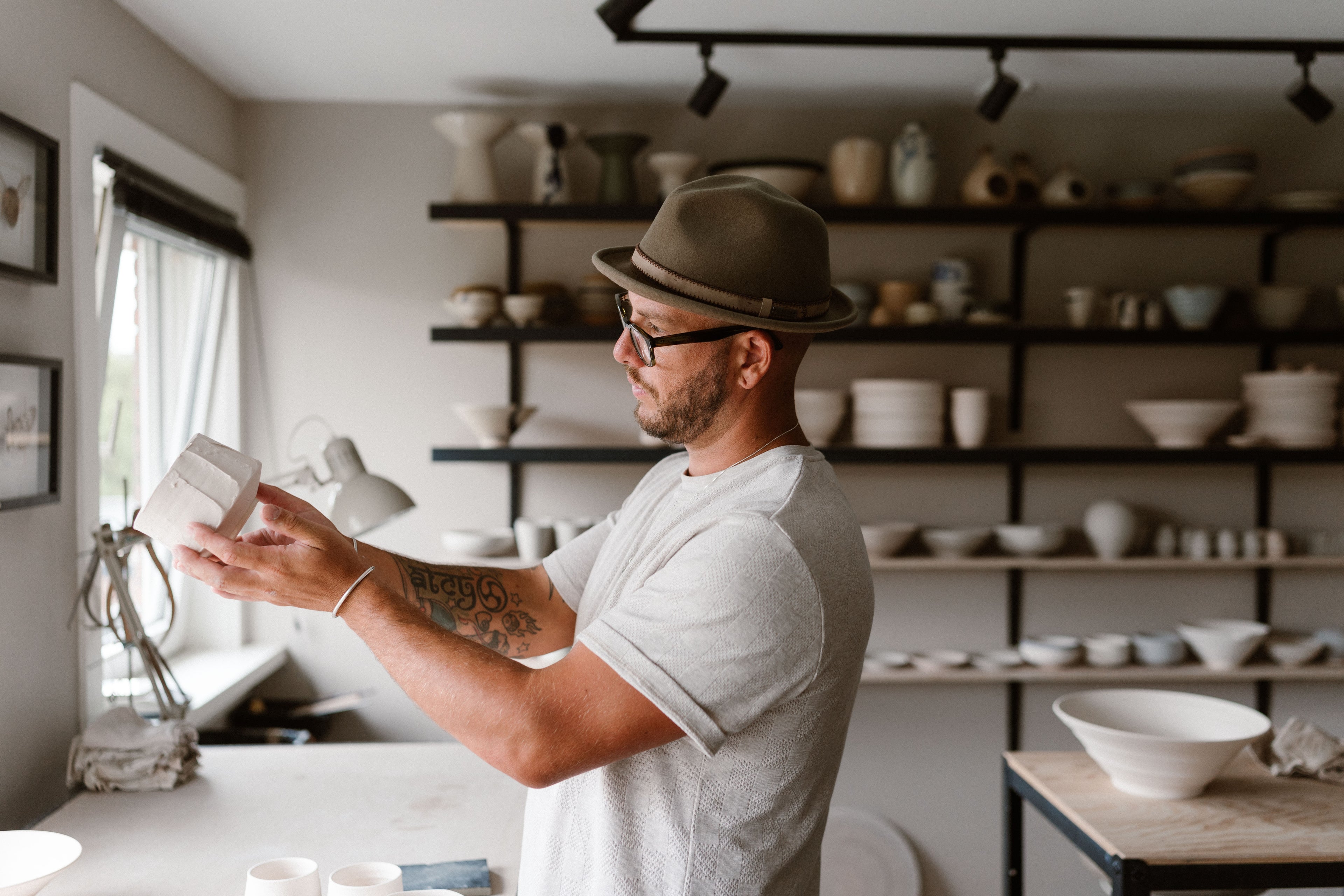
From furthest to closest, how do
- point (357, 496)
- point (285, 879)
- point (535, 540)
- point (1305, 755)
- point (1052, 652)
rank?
1. point (1052, 652)
2. point (535, 540)
3. point (1305, 755)
4. point (357, 496)
5. point (285, 879)

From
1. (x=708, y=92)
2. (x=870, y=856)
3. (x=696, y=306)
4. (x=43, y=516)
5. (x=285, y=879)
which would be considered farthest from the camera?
(x=870, y=856)

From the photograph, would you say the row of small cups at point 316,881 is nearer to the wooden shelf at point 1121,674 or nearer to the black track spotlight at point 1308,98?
the wooden shelf at point 1121,674

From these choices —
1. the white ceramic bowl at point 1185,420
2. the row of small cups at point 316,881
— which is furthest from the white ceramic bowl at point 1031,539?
the row of small cups at point 316,881

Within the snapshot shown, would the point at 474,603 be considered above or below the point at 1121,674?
above

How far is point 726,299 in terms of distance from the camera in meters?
1.13

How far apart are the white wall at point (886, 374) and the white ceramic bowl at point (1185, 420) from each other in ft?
0.63

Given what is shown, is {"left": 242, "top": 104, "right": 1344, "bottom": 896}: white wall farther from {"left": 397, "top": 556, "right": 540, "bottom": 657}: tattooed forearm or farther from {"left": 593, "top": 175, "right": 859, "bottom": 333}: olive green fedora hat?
{"left": 593, "top": 175, "right": 859, "bottom": 333}: olive green fedora hat

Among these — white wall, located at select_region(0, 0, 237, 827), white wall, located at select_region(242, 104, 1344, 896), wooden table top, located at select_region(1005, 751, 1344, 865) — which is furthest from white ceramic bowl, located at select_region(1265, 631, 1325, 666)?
white wall, located at select_region(0, 0, 237, 827)

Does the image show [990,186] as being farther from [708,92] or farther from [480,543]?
[480,543]

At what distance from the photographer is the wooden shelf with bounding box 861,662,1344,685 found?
3016 millimetres

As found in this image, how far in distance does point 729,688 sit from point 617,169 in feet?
7.60

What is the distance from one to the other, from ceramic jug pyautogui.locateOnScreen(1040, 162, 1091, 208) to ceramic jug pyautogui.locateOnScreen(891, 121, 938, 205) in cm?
39

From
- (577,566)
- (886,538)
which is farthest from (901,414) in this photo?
(577,566)

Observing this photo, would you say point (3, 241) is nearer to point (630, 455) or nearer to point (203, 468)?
point (203, 468)
